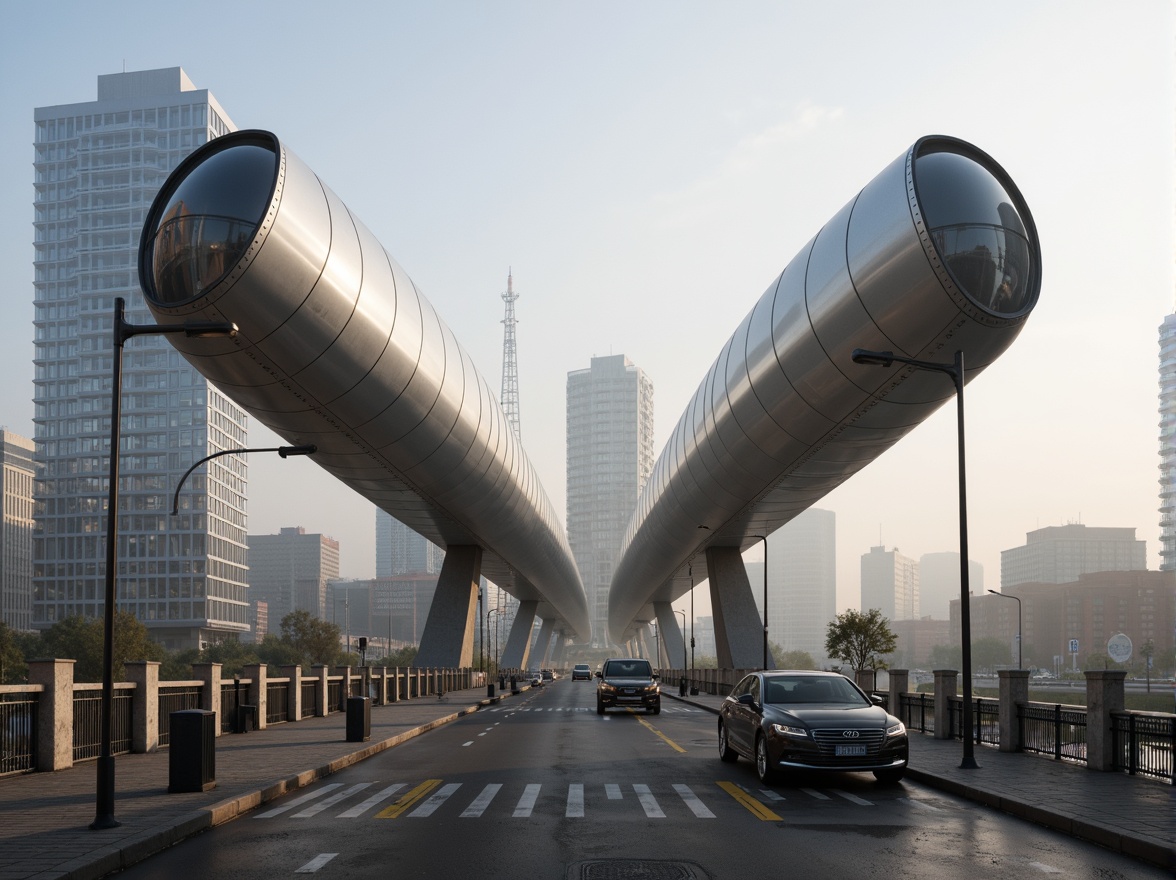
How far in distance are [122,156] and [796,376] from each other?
147728 millimetres

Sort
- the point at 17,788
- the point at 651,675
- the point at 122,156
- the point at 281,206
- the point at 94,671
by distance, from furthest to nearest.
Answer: the point at 122,156, the point at 94,671, the point at 651,675, the point at 281,206, the point at 17,788

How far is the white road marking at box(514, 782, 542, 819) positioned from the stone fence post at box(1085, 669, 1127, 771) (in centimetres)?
821

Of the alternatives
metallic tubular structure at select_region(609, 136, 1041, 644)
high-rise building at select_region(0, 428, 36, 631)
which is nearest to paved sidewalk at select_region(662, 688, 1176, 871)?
metallic tubular structure at select_region(609, 136, 1041, 644)

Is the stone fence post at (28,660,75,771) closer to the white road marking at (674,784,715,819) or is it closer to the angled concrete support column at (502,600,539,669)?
the white road marking at (674,784,715,819)

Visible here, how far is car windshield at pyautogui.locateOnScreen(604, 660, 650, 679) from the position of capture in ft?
135

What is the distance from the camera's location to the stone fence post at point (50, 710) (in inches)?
696

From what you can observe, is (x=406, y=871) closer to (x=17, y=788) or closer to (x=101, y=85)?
(x=17, y=788)

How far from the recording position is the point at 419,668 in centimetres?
5341

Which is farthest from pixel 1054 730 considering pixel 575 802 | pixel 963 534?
pixel 575 802

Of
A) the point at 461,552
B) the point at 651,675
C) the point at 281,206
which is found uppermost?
the point at 281,206

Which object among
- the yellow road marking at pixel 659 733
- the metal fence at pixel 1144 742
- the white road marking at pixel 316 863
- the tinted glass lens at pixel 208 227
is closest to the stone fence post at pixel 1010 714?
the metal fence at pixel 1144 742

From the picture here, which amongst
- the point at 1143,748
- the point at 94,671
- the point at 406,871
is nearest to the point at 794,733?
the point at 1143,748

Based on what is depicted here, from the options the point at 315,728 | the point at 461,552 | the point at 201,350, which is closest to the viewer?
the point at 201,350

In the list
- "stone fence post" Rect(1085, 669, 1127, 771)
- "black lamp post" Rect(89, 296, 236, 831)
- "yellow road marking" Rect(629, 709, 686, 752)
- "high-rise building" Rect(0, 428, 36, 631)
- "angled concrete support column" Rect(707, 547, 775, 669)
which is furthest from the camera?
"high-rise building" Rect(0, 428, 36, 631)
